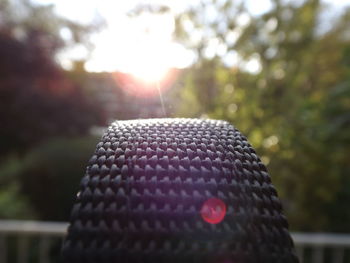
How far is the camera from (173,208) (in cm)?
36

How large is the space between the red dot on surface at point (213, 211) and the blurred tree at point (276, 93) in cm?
225

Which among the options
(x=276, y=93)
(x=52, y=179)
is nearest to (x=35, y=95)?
(x=52, y=179)

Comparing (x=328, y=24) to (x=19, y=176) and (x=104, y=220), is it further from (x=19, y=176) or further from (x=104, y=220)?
(x=104, y=220)

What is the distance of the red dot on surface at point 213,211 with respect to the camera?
37 centimetres

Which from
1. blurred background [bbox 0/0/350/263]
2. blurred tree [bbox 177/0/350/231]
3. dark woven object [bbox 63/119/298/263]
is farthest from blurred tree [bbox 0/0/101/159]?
dark woven object [bbox 63/119/298/263]

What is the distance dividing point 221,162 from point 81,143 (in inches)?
271

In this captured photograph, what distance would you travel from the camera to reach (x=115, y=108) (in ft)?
28.3

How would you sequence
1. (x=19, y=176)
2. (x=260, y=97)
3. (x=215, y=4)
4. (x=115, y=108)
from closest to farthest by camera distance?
1. (x=260, y=97)
2. (x=215, y=4)
3. (x=19, y=176)
4. (x=115, y=108)

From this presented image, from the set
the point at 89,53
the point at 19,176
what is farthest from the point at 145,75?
the point at 89,53

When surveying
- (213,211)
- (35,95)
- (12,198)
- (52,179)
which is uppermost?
(35,95)

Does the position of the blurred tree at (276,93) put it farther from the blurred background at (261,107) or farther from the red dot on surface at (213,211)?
the red dot on surface at (213,211)

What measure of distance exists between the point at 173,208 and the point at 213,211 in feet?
0.16

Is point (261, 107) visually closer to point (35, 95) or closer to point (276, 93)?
point (276, 93)

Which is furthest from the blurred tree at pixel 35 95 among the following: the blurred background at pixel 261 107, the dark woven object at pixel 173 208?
the dark woven object at pixel 173 208
